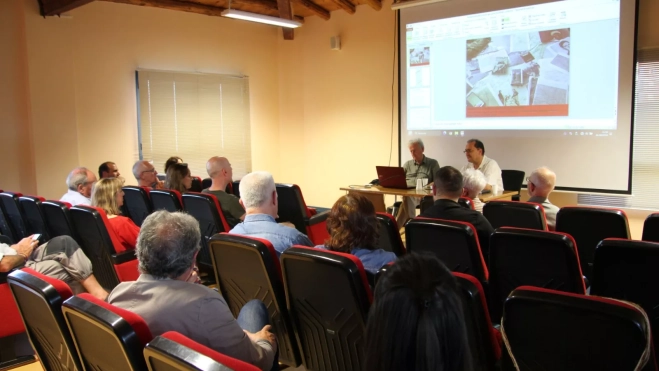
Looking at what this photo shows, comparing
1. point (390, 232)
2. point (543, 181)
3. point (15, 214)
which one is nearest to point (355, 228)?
point (390, 232)

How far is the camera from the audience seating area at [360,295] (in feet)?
4.62

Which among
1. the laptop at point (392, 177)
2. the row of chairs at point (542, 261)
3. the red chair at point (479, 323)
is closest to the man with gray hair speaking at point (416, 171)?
the laptop at point (392, 177)

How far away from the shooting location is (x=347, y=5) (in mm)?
7867

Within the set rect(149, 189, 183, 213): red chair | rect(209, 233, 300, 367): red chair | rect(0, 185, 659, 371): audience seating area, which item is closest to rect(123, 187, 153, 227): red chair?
rect(149, 189, 183, 213): red chair

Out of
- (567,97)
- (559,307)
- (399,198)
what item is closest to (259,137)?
(399,198)

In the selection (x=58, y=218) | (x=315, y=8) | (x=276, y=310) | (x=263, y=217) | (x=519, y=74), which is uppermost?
(x=315, y=8)

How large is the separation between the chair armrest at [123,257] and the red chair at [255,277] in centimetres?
112

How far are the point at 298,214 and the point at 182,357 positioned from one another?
3302 mm

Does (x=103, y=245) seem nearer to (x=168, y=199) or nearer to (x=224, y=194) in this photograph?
(x=168, y=199)

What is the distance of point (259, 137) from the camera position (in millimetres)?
8867

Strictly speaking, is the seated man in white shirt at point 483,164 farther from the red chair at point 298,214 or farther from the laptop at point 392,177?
the red chair at point 298,214

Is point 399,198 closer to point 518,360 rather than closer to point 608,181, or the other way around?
point 608,181

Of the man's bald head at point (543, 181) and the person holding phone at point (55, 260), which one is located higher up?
the man's bald head at point (543, 181)

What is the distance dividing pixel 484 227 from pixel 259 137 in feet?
20.2
